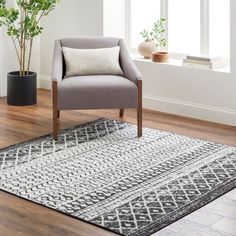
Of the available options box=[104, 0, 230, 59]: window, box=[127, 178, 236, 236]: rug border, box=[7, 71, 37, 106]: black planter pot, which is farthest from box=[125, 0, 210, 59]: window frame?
box=[127, 178, 236, 236]: rug border

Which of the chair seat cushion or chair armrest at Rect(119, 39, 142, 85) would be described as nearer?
the chair seat cushion

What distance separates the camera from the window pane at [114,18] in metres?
6.44

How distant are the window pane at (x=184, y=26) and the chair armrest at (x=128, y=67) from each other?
73cm

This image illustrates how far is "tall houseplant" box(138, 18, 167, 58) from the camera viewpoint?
6277 mm

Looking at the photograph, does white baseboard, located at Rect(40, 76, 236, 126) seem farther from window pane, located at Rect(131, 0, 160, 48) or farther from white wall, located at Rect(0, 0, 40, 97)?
white wall, located at Rect(0, 0, 40, 97)

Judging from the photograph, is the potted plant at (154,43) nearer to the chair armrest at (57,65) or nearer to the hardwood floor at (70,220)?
the chair armrest at (57,65)

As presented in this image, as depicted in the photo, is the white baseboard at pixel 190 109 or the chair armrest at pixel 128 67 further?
the white baseboard at pixel 190 109

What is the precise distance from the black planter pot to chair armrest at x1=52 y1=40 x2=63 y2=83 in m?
0.77

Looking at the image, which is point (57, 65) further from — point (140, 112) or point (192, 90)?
point (192, 90)

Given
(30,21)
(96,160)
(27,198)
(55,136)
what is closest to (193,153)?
(96,160)

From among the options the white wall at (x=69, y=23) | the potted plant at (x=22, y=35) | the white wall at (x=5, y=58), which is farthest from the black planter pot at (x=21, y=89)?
the white wall at (x=69, y=23)

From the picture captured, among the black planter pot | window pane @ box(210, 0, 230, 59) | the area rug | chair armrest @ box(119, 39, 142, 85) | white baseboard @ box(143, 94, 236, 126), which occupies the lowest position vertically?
the area rug

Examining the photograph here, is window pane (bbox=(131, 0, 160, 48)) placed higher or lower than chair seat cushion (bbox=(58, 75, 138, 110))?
higher

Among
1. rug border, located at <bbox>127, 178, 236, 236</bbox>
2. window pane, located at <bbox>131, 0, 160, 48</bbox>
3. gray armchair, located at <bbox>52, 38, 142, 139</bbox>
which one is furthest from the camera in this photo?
window pane, located at <bbox>131, 0, 160, 48</bbox>
